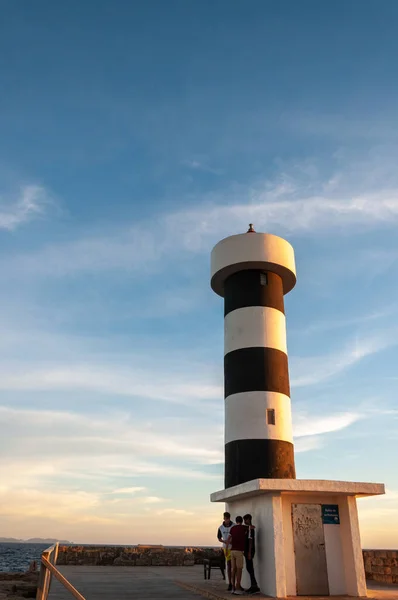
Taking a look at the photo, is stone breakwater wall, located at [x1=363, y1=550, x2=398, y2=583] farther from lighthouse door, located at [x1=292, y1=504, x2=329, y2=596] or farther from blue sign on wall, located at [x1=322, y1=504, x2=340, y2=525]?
lighthouse door, located at [x1=292, y1=504, x2=329, y2=596]

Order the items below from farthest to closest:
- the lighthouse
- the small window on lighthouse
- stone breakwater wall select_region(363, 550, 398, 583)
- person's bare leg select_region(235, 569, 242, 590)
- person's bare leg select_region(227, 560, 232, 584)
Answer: the small window on lighthouse
stone breakwater wall select_region(363, 550, 398, 583)
person's bare leg select_region(227, 560, 232, 584)
person's bare leg select_region(235, 569, 242, 590)
the lighthouse

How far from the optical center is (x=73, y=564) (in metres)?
20.3

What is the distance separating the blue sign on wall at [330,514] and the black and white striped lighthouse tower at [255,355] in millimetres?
2692

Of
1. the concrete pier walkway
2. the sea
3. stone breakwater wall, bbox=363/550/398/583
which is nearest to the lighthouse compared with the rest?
the concrete pier walkway

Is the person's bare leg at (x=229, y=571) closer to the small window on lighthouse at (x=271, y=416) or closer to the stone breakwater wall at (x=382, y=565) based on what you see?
the small window on lighthouse at (x=271, y=416)

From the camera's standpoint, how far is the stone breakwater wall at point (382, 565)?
14.0 metres

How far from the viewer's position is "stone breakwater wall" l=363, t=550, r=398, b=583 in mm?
14016

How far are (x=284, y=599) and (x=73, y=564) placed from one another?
1222 cm

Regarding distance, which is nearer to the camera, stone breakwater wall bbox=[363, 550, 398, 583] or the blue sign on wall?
the blue sign on wall

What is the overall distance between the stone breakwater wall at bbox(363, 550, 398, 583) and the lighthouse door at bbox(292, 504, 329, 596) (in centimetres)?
340

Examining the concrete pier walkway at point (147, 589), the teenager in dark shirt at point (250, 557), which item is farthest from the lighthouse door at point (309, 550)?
the teenager in dark shirt at point (250, 557)

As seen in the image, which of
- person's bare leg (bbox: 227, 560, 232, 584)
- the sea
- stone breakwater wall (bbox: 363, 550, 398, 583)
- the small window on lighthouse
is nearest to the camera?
person's bare leg (bbox: 227, 560, 232, 584)

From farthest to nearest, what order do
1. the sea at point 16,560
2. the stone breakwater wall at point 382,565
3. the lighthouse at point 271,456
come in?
the sea at point 16,560
the stone breakwater wall at point 382,565
the lighthouse at point 271,456

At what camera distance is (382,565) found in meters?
14.4
